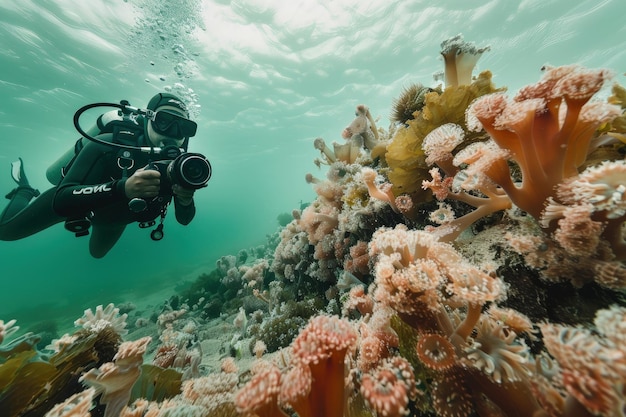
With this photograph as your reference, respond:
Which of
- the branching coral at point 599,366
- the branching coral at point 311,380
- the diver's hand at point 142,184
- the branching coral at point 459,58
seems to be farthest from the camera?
the diver's hand at point 142,184

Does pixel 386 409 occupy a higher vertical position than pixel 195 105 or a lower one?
lower

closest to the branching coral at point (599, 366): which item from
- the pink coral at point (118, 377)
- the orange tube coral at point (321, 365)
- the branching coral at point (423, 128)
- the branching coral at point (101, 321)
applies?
the orange tube coral at point (321, 365)

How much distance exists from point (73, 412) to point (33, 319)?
1263 inches

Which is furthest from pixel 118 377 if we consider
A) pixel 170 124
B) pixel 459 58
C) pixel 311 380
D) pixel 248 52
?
pixel 248 52

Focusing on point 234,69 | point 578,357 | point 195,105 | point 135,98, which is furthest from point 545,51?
point 135,98

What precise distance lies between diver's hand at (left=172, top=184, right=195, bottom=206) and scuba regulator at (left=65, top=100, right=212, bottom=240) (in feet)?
0.40

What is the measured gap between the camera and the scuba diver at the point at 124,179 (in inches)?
150

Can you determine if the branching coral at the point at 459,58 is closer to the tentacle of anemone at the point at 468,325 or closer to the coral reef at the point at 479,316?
the coral reef at the point at 479,316

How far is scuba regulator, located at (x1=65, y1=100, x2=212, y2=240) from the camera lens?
367cm

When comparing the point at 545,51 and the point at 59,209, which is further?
the point at 545,51

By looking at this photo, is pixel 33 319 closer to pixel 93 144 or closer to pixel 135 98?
pixel 135 98

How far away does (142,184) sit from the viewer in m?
3.76

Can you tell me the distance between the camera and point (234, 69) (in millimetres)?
19891

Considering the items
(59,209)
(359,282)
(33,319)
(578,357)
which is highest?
(59,209)
